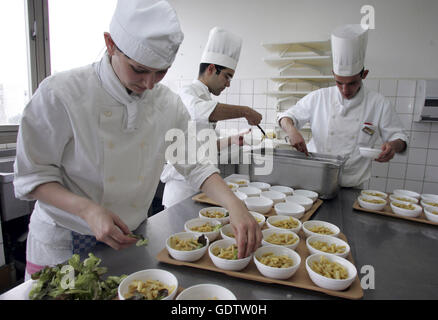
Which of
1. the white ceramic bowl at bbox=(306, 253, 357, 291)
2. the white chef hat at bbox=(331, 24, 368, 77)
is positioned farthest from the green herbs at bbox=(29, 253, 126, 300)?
the white chef hat at bbox=(331, 24, 368, 77)

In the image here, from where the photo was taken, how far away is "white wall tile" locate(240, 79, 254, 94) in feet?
13.2

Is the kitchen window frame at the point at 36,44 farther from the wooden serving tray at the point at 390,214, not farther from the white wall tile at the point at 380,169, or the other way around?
the white wall tile at the point at 380,169

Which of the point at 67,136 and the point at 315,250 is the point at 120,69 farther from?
the point at 315,250

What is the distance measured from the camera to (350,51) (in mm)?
2150

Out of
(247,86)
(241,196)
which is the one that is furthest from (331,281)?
(247,86)

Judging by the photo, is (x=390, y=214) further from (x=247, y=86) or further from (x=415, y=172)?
(x=247, y=86)

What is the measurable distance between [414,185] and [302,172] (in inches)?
86.2

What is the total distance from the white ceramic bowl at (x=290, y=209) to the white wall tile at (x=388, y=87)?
2407 millimetres

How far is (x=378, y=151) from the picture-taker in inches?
73.7

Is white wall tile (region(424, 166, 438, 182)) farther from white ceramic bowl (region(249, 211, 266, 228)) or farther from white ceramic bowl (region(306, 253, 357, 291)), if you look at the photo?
white ceramic bowl (region(306, 253, 357, 291))

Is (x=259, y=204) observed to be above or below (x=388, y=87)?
below

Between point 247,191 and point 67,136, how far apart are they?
113cm

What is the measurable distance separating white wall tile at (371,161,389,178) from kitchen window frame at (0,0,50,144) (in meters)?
3.88
